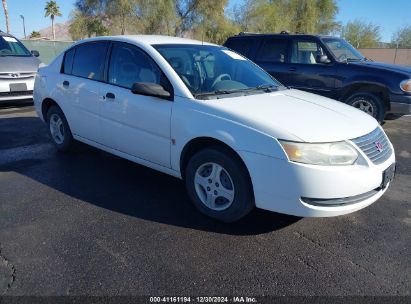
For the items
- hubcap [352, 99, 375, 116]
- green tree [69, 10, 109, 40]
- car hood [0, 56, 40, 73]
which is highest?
green tree [69, 10, 109, 40]

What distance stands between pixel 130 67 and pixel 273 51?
5.08m

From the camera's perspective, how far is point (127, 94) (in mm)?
4188

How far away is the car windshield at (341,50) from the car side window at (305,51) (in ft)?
0.75

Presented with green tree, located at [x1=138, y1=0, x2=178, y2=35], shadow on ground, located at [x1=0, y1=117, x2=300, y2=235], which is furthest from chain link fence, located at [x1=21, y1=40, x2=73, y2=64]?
shadow on ground, located at [x1=0, y1=117, x2=300, y2=235]

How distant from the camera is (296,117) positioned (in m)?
3.39

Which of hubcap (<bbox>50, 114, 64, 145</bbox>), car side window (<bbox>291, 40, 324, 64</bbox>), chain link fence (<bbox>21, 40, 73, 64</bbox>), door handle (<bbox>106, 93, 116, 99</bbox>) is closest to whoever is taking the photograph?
door handle (<bbox>106, 93, 116, 99</bbox>)

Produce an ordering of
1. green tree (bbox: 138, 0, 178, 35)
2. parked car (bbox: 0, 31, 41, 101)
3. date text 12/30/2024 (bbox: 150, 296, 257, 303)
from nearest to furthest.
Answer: date text 12/30/2024 (bbox: 150, 296, 257, 303) < parked car (bbox: 0, 31, 41, 101) < green tree (bbox: 138, 0, 178, 35)

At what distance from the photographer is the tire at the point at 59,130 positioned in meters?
5.42

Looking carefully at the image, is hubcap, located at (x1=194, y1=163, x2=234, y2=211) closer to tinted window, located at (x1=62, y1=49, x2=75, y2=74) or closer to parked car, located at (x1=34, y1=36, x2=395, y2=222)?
parked car, located at (x1=34, y1=36, x2=395, y2=222)

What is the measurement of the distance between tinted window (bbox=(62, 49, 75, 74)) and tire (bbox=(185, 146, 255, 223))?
8.51 ft

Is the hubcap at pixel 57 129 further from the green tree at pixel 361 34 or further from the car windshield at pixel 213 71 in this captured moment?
the green tree at pixel 361 34

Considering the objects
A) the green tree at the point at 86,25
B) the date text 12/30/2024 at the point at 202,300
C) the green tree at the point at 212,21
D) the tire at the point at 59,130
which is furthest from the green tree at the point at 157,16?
the date text 12/30/2024 at the point at 202,300

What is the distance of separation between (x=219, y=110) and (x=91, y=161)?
263 cm

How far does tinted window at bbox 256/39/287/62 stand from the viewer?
27.9 ft
